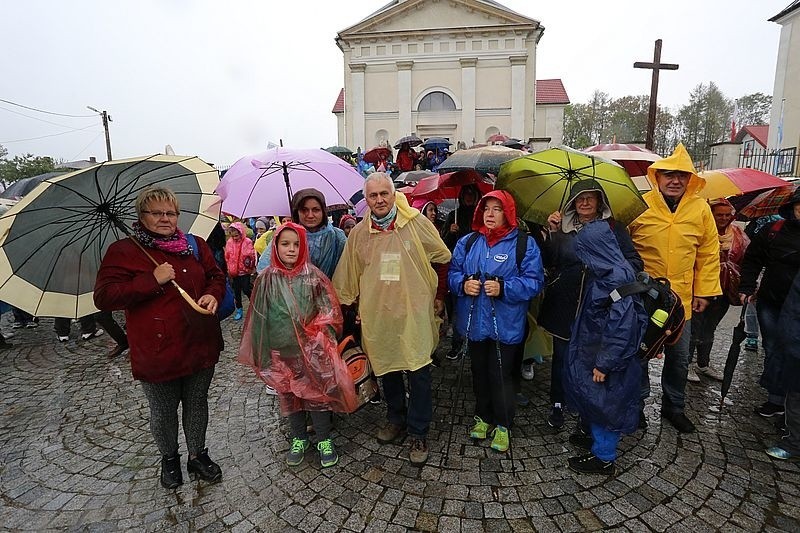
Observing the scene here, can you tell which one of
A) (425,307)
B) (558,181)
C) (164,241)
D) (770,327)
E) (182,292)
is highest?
(558,181)

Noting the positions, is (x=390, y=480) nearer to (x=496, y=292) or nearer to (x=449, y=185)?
(x=496, y=292)

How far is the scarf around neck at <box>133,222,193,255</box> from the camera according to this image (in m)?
2.62

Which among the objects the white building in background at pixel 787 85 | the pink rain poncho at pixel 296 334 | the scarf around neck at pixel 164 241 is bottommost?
the pink rain poncho at pixel 296 334

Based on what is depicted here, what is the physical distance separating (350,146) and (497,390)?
28724 mm

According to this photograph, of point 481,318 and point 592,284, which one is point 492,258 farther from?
point 592,284

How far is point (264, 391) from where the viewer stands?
443cm

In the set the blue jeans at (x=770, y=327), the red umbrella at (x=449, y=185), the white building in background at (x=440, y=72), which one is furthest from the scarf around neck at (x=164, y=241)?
the white building in background at (x=440, y=72)

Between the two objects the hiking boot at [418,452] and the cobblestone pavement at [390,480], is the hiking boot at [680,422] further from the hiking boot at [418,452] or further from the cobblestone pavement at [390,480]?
the hiking boot at [418,452]

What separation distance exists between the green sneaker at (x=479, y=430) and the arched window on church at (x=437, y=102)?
28.9 meters

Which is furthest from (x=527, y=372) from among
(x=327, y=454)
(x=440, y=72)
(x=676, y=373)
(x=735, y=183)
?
(x=440, y=72)

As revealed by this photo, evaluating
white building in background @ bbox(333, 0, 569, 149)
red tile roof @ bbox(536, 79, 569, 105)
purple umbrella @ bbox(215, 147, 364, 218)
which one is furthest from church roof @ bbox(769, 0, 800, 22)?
purple umbrella @ bbox(215, 147, 364, 218)

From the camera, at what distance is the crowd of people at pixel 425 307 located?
2682mm

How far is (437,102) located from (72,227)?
97.7 feet

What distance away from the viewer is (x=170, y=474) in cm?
297
